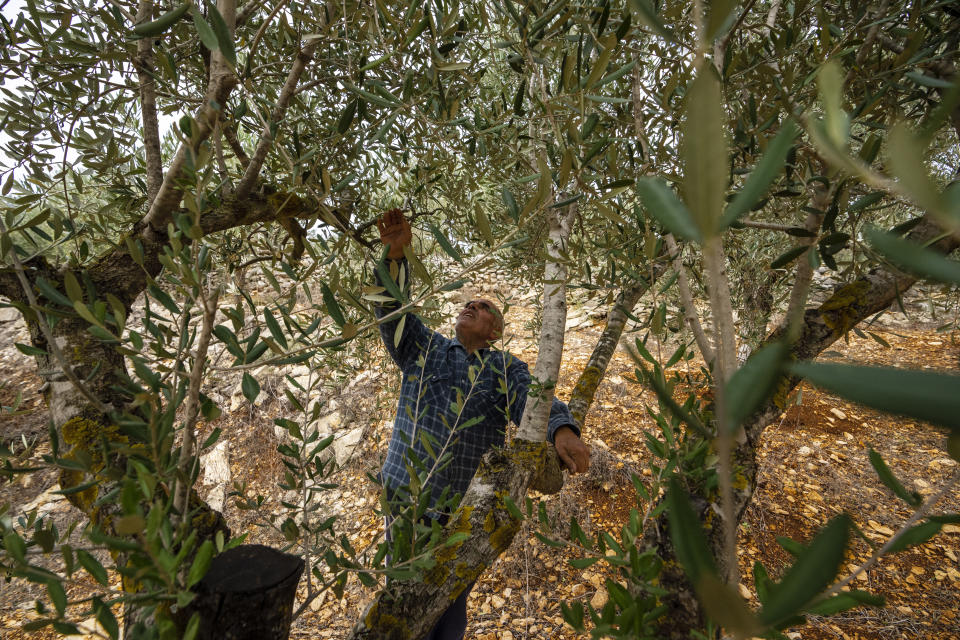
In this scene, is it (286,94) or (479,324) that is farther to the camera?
(479,324)

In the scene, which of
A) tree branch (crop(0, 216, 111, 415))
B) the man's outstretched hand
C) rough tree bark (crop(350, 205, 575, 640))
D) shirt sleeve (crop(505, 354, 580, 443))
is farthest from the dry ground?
tree branch (crop(0, 216, 111, 415))

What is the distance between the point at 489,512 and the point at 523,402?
1.03 meters

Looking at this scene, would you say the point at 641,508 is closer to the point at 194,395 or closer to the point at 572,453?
the point at 572,453

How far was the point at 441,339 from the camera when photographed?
132 inches

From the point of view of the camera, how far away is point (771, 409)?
6.74 feet

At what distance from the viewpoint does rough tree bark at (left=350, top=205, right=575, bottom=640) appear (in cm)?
151

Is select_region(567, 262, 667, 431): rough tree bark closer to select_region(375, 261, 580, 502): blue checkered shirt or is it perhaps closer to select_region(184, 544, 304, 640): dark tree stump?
select_region(375, 261, 580, 502): blue checkered shirt

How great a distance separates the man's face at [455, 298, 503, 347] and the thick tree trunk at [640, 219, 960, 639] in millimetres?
1709

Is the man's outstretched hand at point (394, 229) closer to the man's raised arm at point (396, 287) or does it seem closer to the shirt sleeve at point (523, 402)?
the man's raised arm at point (396, 287)

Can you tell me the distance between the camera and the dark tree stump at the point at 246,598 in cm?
104

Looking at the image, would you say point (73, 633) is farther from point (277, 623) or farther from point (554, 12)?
point (554, 12)

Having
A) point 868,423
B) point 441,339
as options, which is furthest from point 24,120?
point 868,423

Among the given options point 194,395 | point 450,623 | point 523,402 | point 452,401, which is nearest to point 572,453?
point 523,402

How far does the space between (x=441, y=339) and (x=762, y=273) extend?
3692mm
